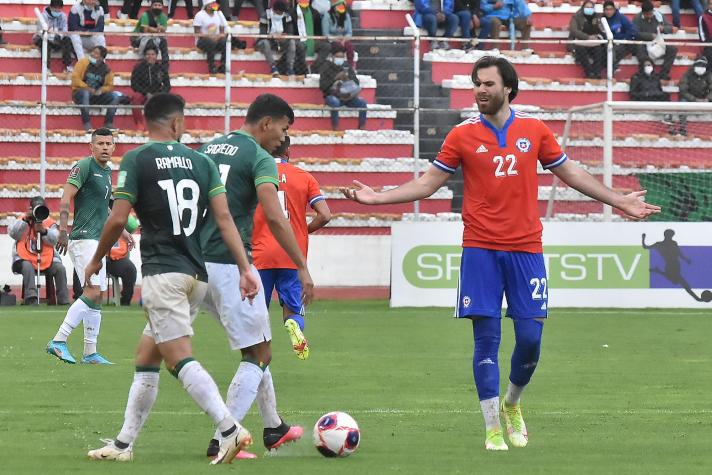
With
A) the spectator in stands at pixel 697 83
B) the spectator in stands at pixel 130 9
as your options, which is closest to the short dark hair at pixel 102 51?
the spectator in stands at pixel 130 9

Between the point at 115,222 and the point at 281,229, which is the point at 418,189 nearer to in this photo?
the point at 281,229

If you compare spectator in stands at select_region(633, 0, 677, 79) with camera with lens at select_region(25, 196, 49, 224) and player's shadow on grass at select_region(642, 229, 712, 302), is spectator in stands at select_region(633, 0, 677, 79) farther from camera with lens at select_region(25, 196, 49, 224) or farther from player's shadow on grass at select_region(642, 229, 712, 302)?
camera with lens at select_region(25, 196, 49, 224)

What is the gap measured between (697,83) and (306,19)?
7.48 meters

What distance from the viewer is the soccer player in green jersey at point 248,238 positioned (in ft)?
26.9

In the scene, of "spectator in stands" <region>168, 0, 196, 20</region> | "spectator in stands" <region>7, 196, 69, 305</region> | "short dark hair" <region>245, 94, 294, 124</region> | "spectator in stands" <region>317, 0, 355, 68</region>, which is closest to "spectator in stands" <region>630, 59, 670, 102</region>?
"spectator in stands" <region>317, 0, 355, 68</region>

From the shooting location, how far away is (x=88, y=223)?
48.0 feet

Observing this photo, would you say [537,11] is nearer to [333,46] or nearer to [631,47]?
[631,47]

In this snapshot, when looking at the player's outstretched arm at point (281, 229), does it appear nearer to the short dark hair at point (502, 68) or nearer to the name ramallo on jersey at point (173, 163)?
the name ramallo on jersey at point (173, 163)

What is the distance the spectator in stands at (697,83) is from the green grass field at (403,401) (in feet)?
29.9

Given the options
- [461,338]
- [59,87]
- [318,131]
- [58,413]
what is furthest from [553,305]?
[58,413]

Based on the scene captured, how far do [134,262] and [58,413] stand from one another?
43.3ft

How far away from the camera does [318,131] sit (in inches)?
1031

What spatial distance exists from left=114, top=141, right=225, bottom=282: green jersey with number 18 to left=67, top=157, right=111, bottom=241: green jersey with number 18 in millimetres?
6671

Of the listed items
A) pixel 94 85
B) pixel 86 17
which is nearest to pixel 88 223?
pixel 94 85
